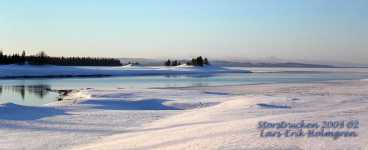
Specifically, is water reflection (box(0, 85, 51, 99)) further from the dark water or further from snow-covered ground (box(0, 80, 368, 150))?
snow-covered ground (box(0, 80, 368, 150))

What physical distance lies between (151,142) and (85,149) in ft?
4.81

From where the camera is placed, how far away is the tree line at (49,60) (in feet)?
336

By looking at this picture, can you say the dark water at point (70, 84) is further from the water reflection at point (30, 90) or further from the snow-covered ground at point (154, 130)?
the snow-covered ground at point (154, 130)

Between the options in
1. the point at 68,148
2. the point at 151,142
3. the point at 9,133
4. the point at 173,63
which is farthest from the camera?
the point at 173,63

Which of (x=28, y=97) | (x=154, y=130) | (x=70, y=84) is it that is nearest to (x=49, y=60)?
(x=70, y=84)

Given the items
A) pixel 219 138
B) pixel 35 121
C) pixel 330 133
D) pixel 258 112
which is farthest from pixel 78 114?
pixel 330 133

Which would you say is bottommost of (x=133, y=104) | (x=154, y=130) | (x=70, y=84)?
(x=70, y=84)

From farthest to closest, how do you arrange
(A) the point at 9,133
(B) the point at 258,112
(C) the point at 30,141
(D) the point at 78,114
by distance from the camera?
1. (D) the point at 78,114
2. (B) the point at 258,112
3. (A) the point at 9,133
4. (C) the point at 30,141

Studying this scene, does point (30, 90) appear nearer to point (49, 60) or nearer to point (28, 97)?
point (28, 97)

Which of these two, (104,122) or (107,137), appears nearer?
(107,137)

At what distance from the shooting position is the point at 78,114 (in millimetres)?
16375

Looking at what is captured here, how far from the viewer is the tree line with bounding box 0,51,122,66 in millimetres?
102438

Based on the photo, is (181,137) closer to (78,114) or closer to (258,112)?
(258,112)

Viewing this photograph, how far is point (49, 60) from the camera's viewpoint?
4860 inches
